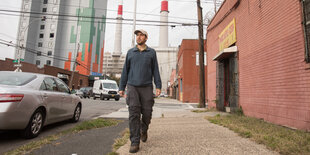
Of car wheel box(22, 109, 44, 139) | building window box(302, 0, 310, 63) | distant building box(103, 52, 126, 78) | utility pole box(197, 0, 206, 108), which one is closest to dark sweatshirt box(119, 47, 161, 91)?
car wheel box(22, 109, 44, 139)

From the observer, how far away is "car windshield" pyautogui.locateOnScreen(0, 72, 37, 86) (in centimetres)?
393

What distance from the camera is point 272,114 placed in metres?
5.44

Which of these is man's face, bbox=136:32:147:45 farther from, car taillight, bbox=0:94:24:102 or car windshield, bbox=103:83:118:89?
car windshield, bbox=103:83:118:89

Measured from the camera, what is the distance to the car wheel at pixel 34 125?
3815 millimetres

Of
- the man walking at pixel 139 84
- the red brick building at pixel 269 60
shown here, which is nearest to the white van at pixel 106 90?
the red brick building at pixel 269 60

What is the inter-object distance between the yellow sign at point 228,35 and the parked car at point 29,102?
294 inches

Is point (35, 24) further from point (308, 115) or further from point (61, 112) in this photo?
point (308, 115)

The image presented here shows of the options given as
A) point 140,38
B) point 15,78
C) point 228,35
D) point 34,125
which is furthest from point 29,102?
point 228,35

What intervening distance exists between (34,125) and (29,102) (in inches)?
22.8

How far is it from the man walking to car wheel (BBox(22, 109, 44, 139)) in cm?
210

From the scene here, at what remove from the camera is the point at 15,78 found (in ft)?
13.6

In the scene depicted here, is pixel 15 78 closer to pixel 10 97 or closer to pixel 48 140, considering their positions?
pixel 10 97

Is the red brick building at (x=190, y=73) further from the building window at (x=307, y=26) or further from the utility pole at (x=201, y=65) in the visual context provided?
the building window at (x=307, y=26)

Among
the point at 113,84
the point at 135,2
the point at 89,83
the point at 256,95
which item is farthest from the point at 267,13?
the point at 89,83
